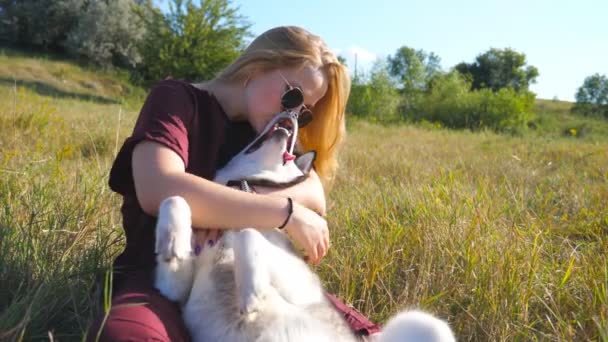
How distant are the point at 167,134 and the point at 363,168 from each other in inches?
115

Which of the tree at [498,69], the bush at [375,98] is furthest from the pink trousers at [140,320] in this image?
the tree at [498,69]

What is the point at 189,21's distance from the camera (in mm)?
17625

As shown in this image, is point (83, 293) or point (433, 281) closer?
point (83, 293)

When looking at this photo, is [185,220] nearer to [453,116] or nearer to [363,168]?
[363,168]

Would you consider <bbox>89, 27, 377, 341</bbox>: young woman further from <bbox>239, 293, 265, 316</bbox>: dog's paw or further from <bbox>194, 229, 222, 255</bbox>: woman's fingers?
<bbox>239, 293, 265, 316</bbox>: dog's paw

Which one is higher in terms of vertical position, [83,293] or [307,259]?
[307,259]

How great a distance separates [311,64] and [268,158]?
0.39 meters

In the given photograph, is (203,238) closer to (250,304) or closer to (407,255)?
(250,304)

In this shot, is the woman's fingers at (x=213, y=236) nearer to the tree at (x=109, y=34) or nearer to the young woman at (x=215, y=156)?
the young woman at (x=215, y=156)

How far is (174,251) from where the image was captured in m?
1.21

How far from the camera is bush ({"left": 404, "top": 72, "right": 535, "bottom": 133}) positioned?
44.5 ft

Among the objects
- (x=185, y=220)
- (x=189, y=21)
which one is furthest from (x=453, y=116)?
(x=185, y=220)

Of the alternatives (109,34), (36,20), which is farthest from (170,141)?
(36,20)

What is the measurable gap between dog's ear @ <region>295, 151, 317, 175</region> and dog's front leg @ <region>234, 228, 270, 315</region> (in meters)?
0.65
